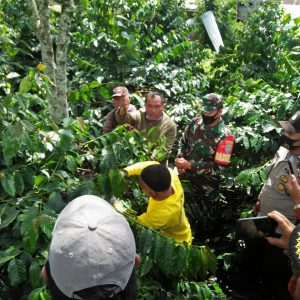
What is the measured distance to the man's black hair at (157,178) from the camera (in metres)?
2.69

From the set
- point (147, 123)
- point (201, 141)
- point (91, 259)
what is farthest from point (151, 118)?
point (91, 259)

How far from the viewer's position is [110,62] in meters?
5.57

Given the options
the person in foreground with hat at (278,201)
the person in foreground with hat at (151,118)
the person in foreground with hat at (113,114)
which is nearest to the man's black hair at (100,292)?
the person in foreground with hat at (278,201)

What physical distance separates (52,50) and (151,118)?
1.35m

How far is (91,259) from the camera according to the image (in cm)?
122

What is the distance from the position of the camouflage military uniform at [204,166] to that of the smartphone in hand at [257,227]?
1362mm

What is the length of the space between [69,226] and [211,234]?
3.08 metres

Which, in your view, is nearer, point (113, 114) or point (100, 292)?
point (100, 292)

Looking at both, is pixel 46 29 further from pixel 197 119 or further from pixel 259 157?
pixel 259 157

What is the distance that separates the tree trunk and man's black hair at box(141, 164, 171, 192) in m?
1.06

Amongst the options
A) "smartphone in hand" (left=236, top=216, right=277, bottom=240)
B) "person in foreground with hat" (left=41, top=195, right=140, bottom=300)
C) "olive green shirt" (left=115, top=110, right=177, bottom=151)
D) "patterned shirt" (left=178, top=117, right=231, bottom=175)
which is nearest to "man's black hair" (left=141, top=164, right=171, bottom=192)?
"smartphone in hand" (left=236, top=216, right=277, bottom=240)

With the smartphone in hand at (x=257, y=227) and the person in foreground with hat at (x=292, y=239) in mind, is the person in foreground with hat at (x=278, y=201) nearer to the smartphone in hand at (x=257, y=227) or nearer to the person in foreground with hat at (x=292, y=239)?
the person in foreground with hat at (x=292, y=239)

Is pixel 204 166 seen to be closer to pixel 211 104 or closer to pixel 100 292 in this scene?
pixel 211 104

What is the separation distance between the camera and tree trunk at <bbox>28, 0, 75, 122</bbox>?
132 inches
